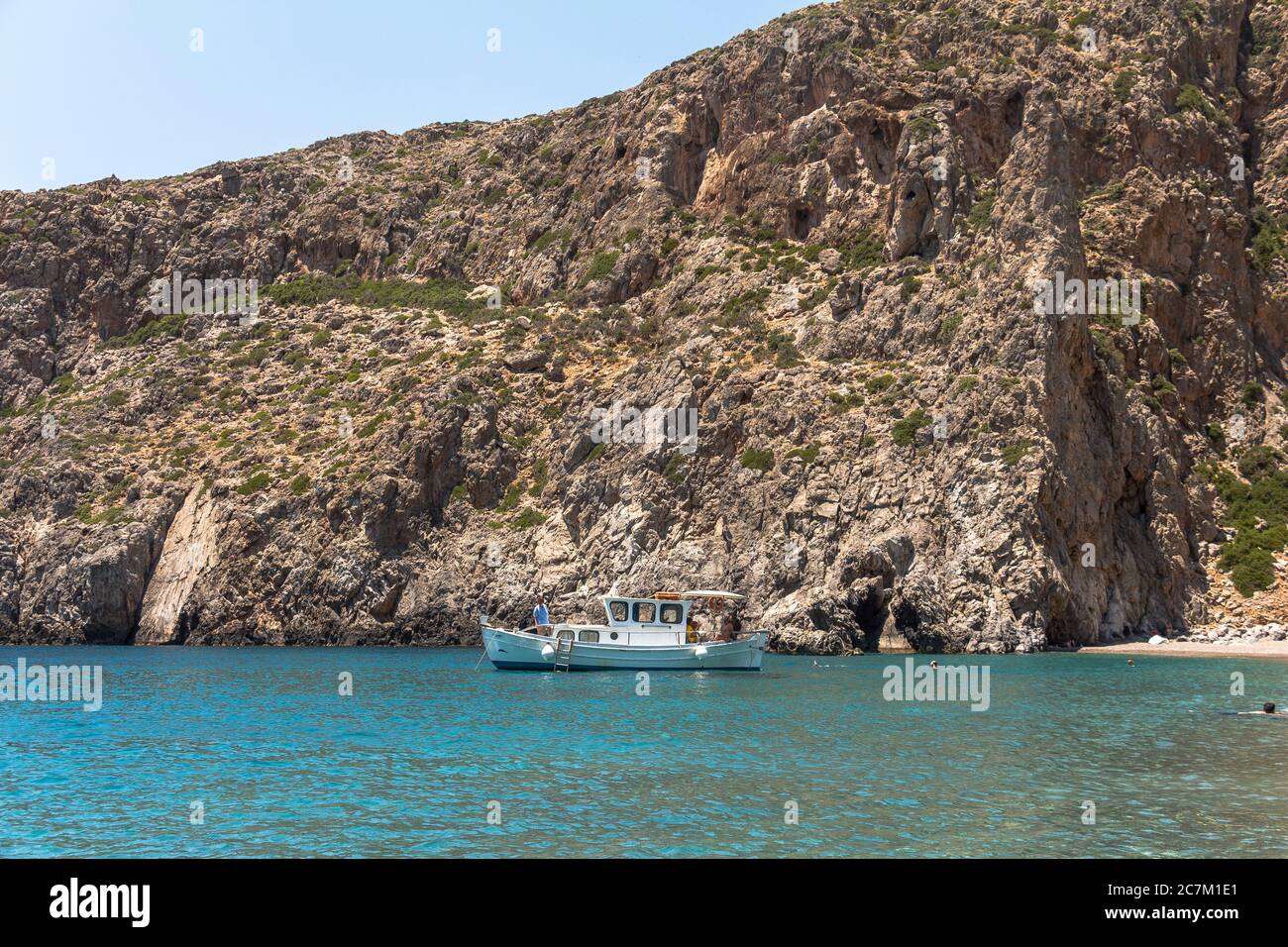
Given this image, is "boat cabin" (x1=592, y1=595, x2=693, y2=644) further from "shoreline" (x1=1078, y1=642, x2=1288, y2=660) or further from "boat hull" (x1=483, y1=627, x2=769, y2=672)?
"shoreline" (x1=1078, y1=642, x2=1288, y2=660)

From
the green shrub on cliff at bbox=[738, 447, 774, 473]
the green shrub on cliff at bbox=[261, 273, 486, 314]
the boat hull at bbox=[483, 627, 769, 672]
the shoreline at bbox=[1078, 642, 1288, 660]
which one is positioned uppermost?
the green shrub on cliff at bbox=[261, 273, 486, 314]

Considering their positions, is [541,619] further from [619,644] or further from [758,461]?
[758,461]

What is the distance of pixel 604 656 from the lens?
A: 48.0m

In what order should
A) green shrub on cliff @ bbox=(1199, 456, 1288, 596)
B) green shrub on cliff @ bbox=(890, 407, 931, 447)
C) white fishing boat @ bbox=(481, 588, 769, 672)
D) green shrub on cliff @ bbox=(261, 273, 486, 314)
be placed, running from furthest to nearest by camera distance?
green shrub on cliff @ bbox=(261, 273, 486, 314) → green shrub on cliff @ bbox=(1199, 456, 1288, 596) → green shrub on cliff @ bbox=(890, 407, 931, 447) → white fishing boat @ bbox=(481, 588, 769, 672)

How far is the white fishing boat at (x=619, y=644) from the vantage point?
157ft

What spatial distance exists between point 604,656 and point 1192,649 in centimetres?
3049

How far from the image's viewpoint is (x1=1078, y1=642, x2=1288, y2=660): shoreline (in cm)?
5216

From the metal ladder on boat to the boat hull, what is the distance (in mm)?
133

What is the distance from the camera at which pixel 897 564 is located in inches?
2138

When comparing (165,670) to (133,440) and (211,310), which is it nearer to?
(133,440)

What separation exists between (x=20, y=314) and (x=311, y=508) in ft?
139

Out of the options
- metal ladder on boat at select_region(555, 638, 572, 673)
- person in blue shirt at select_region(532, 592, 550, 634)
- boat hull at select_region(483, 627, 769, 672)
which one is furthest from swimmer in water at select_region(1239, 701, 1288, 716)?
person in blue shirt at select_region(532, 592, 550, 634)

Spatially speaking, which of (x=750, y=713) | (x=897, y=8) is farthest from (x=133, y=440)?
(x=897, y=8)
